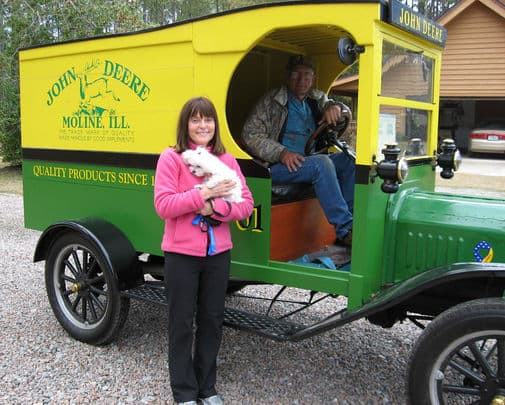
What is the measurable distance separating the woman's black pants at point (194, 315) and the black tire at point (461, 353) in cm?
113

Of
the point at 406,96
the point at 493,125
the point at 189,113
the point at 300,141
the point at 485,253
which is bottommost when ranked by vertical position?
the point at 485,253

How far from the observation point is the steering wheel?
3.98m

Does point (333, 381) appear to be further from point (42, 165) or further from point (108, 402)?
point (42, 165)

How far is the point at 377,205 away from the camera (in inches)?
124

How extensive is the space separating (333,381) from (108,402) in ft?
4.75

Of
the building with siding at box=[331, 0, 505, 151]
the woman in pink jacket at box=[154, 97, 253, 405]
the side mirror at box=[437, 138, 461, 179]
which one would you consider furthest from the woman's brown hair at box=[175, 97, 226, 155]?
the building with siding at box=[331, 0, 505, 151]

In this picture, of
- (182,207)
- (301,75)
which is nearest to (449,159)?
(301,75)

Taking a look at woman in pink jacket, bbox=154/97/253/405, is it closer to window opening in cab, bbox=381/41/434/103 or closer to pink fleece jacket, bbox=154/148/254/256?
pink fleece jacket, bbox=154/148/254/256

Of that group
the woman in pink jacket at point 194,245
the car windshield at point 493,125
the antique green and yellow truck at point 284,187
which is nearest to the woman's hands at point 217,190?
the woman in pink jacket at point 194,245

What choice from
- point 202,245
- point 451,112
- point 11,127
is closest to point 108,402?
point 202,245

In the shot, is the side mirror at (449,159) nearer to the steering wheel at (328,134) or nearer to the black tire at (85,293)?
the steering wheel at (328,134)

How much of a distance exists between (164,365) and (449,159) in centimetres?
246

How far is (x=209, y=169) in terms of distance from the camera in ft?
9.83

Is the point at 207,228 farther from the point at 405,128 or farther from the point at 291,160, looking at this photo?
the point at 405,128
